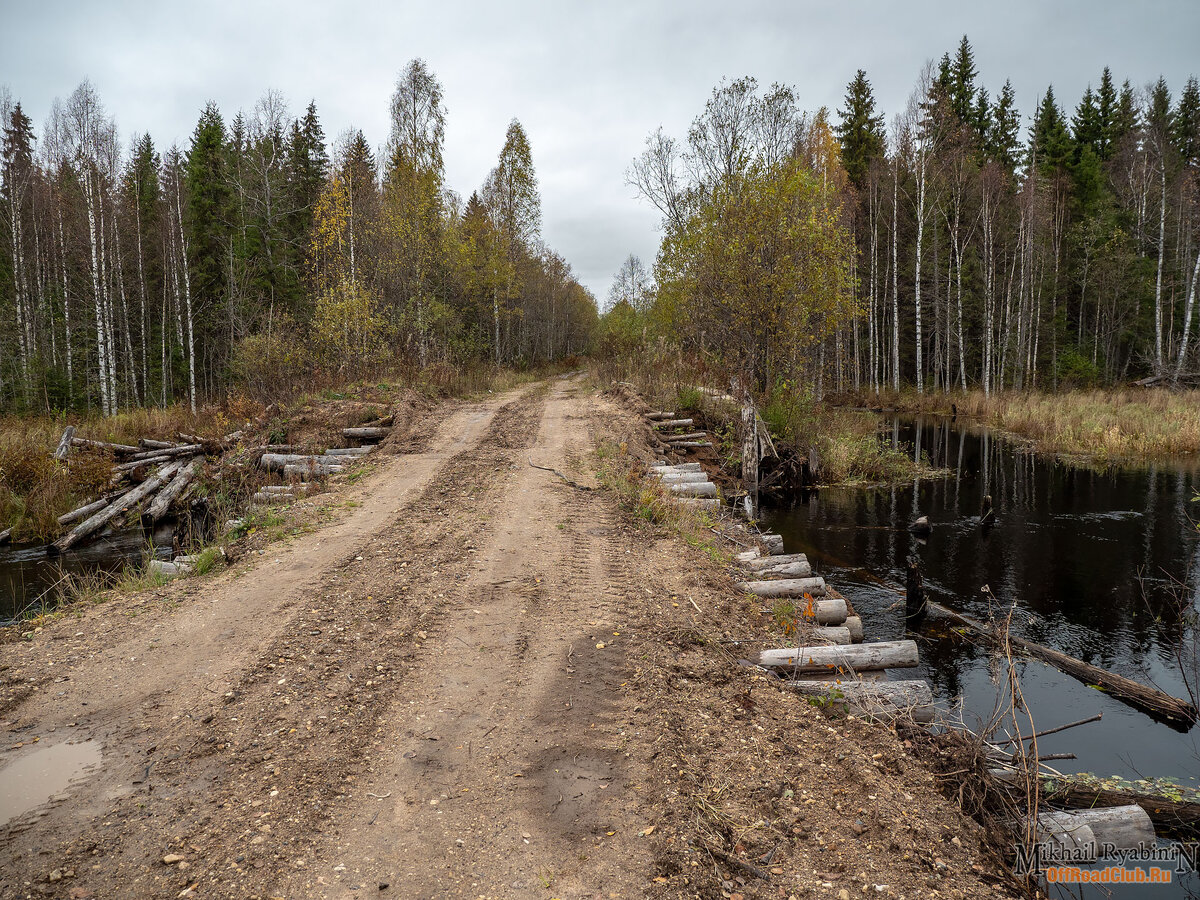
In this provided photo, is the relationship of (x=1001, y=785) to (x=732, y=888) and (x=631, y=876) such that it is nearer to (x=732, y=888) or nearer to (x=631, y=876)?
(x=732, y=888)

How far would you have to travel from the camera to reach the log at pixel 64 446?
44.4ft

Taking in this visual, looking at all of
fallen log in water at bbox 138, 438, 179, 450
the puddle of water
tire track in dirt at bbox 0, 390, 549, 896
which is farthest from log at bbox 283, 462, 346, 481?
Result: the puddle of water

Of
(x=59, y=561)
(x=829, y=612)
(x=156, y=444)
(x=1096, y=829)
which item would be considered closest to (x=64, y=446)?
(x=156, y=444)

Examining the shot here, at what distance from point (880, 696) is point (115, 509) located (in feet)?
44.8

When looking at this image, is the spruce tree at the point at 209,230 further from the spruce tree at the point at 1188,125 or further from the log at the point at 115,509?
the spruce tree at the point at 1188,125

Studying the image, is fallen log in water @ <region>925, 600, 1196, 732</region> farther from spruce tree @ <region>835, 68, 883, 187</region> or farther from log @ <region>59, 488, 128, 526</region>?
spruce tree @ <region>835, 68, 883, 187</region>

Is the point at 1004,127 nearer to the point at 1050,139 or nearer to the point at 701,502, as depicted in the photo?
the point at 1050,139

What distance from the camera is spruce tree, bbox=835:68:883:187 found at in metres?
35.2

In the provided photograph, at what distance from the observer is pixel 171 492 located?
12852 mm

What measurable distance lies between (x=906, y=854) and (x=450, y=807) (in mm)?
2351

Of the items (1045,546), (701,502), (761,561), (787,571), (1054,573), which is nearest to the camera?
(787,571)

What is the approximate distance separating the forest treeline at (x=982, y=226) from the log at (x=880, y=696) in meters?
11.5

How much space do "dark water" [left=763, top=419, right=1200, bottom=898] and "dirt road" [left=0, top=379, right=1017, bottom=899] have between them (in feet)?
7.13

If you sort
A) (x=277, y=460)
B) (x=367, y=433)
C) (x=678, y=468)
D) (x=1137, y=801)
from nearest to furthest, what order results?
(x=1137, y=801)
(x=277, y=460)
(x=678, y=468)
(x=367, y=433)
